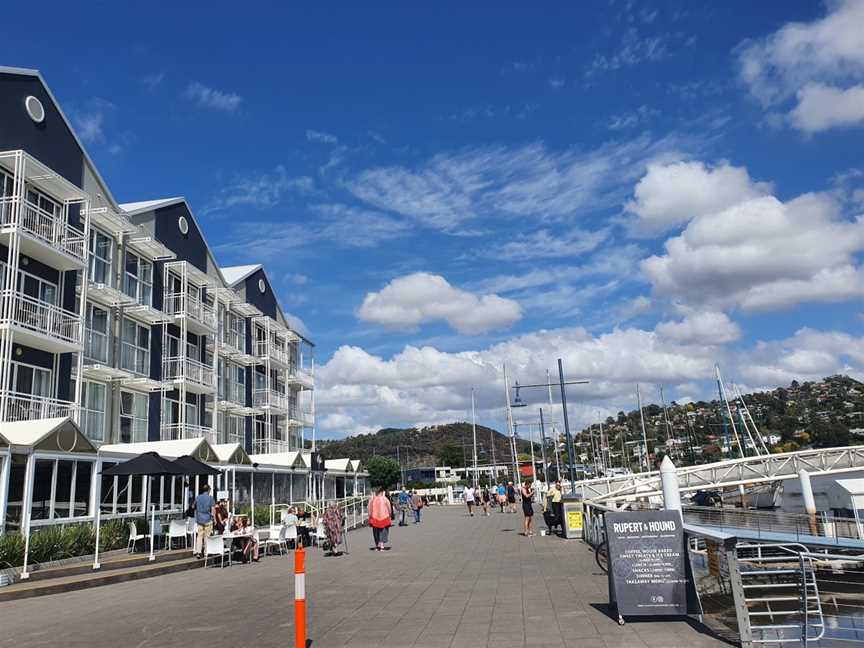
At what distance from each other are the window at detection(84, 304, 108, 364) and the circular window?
7.00m

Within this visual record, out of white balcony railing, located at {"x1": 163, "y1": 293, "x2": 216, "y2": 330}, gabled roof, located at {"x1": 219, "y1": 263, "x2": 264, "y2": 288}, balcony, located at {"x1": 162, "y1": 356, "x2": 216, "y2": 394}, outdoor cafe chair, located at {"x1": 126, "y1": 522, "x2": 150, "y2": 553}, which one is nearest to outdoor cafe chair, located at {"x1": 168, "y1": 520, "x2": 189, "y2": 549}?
outdoor cafe chair, located at {"x1": 126, "y1": 522, "x2": 150, "y2": 553}

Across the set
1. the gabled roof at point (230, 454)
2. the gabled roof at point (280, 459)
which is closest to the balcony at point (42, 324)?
the gabled roof at point (230, 454)

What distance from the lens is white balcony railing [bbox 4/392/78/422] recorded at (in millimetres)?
21141

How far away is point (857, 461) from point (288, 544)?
33.1 meters

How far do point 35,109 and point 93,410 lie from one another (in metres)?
10.9

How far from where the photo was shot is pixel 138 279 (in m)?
30.0

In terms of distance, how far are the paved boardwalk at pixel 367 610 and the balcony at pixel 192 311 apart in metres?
19.0

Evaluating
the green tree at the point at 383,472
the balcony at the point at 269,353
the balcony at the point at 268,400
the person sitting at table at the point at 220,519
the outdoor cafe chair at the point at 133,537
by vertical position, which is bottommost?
the outdoor cafe chair at the point at 133,537

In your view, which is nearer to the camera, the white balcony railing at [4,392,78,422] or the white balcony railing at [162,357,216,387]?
the white balcony railing at [4,392,78,422]

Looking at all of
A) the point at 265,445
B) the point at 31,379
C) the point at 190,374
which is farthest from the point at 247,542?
the point at 265,445

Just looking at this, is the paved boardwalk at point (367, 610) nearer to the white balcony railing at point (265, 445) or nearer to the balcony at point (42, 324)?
Result: the balcony at point (42, 324)

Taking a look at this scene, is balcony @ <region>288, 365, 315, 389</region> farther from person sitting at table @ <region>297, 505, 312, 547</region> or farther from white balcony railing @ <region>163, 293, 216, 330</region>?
person sitting at table @ <region>297, 505, 312, 547</region>

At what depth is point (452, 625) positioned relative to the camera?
823 centimetres

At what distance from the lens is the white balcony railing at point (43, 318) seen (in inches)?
843
